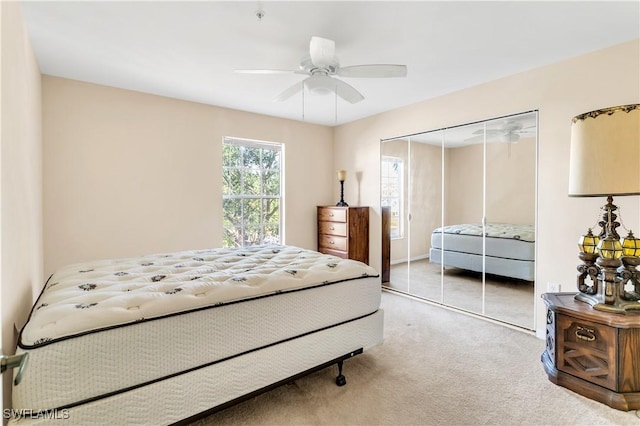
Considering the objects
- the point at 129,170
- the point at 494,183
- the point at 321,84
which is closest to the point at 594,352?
the point at 494,183

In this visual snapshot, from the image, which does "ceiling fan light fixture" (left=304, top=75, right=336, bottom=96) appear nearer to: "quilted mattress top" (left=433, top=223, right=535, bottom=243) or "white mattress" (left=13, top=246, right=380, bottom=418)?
"white mattress" (left=13, top=246, right=380, bottom=418)

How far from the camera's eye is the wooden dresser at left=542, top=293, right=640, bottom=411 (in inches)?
70.9

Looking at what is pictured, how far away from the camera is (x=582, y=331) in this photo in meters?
1.96

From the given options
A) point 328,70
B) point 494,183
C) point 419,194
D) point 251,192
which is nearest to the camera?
point 328,70

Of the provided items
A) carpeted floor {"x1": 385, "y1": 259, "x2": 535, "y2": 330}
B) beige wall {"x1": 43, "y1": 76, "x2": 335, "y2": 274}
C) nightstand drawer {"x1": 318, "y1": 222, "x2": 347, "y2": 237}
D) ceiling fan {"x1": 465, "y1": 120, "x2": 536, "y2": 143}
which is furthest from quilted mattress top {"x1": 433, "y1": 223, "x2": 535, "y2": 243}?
beige wall {"x1": 43, "y1": 76, "x2": 335, "y2": 274}

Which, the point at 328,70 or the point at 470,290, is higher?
the point at 328,70

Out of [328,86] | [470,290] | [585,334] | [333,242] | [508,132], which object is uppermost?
[328,86]

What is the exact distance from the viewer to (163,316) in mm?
1395

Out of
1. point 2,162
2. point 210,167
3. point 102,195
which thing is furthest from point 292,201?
point 2,162

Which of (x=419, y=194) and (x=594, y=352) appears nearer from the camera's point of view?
(x=594, y=352)

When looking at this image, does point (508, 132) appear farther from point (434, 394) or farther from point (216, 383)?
point (216, 383)

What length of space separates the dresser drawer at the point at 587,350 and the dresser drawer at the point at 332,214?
2.72 m

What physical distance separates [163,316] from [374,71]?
6.64 ft

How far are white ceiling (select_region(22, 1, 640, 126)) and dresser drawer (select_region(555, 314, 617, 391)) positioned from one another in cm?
207
